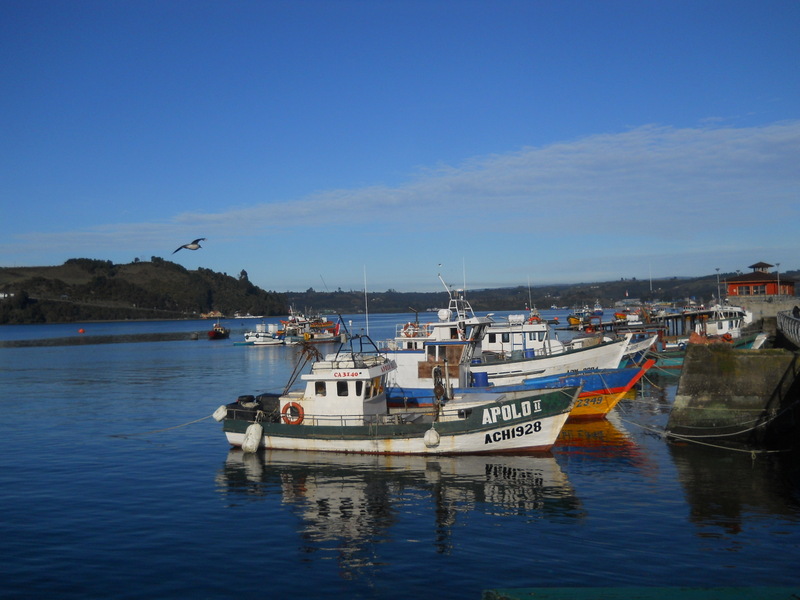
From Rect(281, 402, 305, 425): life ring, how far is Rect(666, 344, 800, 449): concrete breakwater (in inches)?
527

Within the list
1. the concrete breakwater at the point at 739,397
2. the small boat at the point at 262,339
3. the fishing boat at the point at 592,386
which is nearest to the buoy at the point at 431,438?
the fishing boat at the point at 592,386

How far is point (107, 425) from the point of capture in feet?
106

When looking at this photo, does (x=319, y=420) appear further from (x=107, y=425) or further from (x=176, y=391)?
(x=176, y=391)

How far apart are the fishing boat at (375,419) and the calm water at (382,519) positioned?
637mm

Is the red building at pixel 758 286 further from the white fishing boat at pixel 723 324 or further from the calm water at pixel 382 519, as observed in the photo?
the calm water at pixel 382 519

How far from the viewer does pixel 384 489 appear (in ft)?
64.6

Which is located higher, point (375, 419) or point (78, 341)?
point (375, 419)

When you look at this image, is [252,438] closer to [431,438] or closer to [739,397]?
[431,438]

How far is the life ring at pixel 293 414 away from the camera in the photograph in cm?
2433

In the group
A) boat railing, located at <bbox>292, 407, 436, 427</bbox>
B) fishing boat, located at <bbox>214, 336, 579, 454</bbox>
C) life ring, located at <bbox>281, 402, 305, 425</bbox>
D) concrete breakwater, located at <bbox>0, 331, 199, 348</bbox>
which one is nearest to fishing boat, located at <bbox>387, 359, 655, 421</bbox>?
fishing boat, located at <bbox>214, 336, 579, 454</bbox>

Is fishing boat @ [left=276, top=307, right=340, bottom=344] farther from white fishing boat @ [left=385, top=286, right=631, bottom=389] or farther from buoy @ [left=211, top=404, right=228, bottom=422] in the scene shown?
buoy @ [left=211, top=404, right=228, bottom=422]

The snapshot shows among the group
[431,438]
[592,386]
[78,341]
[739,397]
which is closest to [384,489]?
[431,438]

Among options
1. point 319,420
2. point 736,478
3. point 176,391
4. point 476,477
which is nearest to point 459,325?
point 319,420

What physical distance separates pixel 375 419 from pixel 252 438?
4475 mm
